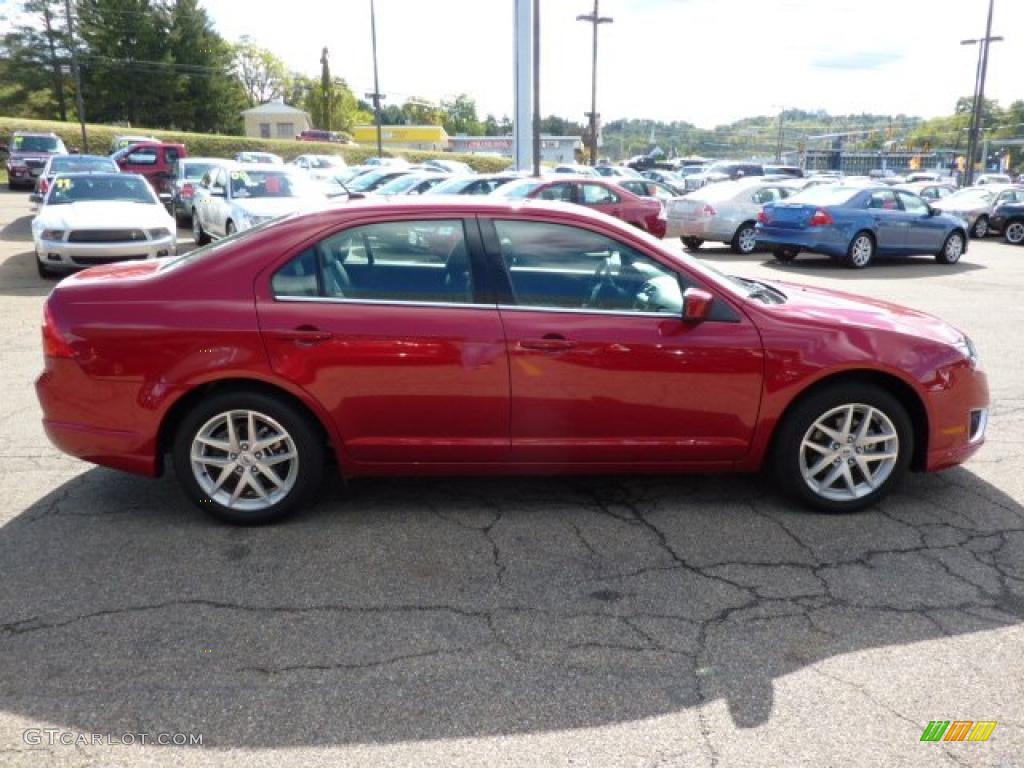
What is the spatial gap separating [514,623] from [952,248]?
16.1m

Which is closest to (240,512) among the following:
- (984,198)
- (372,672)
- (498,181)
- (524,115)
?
(372,672)

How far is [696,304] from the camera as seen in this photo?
402 cm

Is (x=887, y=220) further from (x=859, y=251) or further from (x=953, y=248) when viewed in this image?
(x=953, y=248)

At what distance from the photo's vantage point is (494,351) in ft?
13.1

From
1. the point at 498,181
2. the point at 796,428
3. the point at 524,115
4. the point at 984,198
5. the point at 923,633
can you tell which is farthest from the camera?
the point at 524,115

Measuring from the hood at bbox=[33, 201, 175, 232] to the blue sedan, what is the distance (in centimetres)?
1038

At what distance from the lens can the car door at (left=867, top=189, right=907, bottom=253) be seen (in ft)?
51.2

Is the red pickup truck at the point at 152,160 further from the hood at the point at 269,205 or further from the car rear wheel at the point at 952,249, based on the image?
the car rear wheel at the point at 952,249

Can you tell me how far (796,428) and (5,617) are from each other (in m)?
3.59

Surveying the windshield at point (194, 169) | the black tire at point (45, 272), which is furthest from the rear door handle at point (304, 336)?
the windshield at point (194, 169)

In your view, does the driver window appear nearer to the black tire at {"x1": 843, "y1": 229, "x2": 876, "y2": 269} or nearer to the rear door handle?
the rear door handle

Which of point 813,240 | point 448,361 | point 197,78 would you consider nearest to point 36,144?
point 813,240

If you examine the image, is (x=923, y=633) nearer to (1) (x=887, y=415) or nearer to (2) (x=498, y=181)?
(1) (x=887, y=415)

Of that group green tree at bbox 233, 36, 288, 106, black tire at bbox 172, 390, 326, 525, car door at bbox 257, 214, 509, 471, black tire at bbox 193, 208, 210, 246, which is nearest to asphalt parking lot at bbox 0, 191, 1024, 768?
black tire at bbox 172, 390, 326, 525
